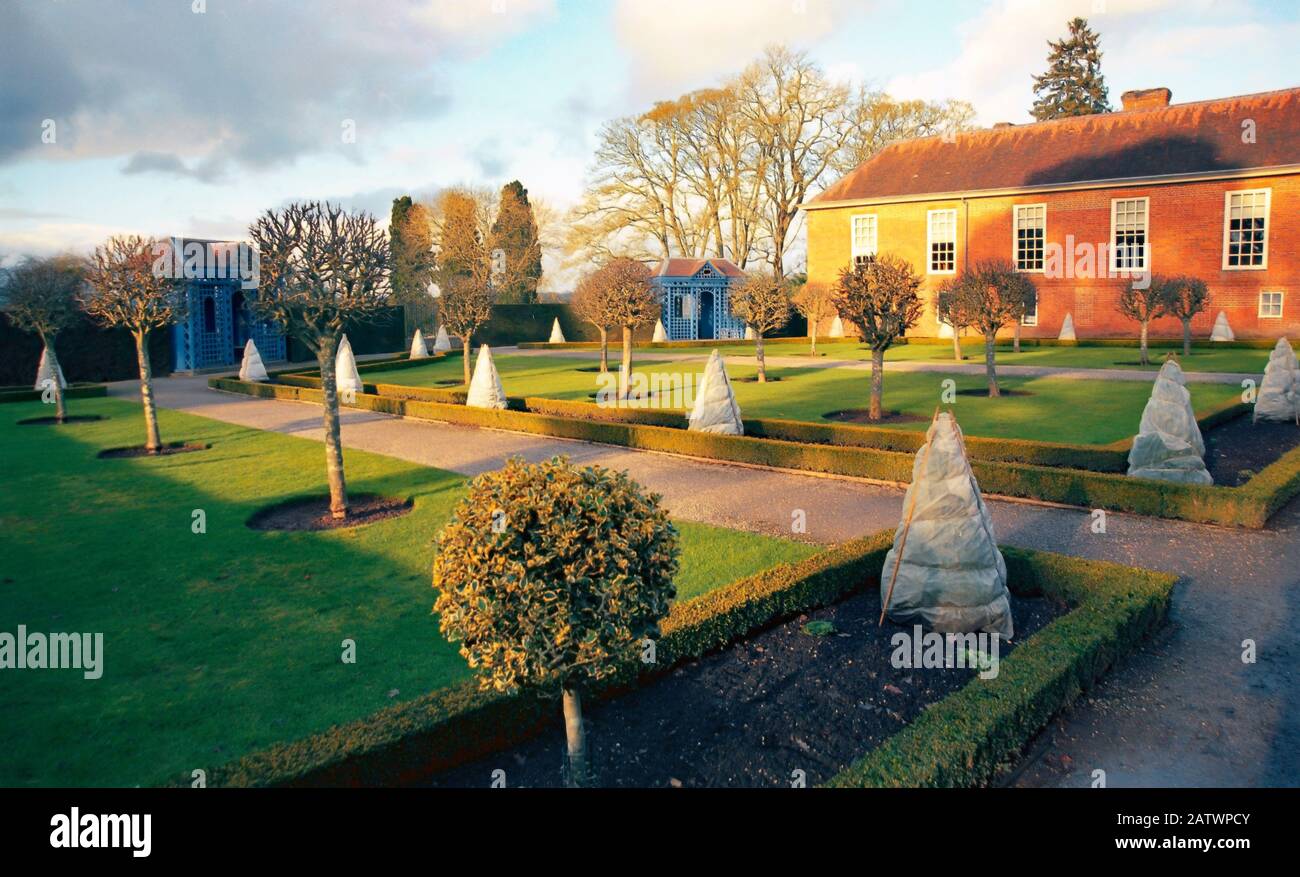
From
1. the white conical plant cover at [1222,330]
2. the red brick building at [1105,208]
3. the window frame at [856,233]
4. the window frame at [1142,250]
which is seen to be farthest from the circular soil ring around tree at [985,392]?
the window frame at [856,233]

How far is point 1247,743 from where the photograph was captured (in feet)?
18.2

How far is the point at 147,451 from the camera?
53.4 feet

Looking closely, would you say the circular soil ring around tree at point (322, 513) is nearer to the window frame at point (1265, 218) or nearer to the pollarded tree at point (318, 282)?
the pollarded tree at point (318, 282)

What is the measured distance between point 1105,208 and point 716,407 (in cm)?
2906

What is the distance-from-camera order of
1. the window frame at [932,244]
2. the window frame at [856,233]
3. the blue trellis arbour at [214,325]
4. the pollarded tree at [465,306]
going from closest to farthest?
the pollarded tree at [465,306] → the blue trellis arbour at [214,325] → the window frame at [932,244] → the window frame at [856,233]

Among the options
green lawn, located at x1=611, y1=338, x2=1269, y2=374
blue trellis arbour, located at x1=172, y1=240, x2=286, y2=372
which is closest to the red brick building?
green lawn, located at x1=611, y1=338, x2=1269, y2=374

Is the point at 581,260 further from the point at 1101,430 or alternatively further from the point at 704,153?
the point at 1101,430

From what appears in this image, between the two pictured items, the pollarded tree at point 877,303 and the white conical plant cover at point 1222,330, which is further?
the white conical plant cover at point 1222,330

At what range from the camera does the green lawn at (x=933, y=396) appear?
54.3 ft

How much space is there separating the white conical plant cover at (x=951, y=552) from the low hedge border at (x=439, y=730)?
1461 millimetres

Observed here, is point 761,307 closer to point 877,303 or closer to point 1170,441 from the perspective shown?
point 877,303

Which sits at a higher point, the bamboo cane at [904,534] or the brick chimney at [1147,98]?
the brick chimney at [1147,98]

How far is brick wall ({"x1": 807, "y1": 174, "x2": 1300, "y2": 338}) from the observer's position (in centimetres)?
3331

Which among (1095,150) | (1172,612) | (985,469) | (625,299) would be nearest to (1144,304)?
(1095,150)
